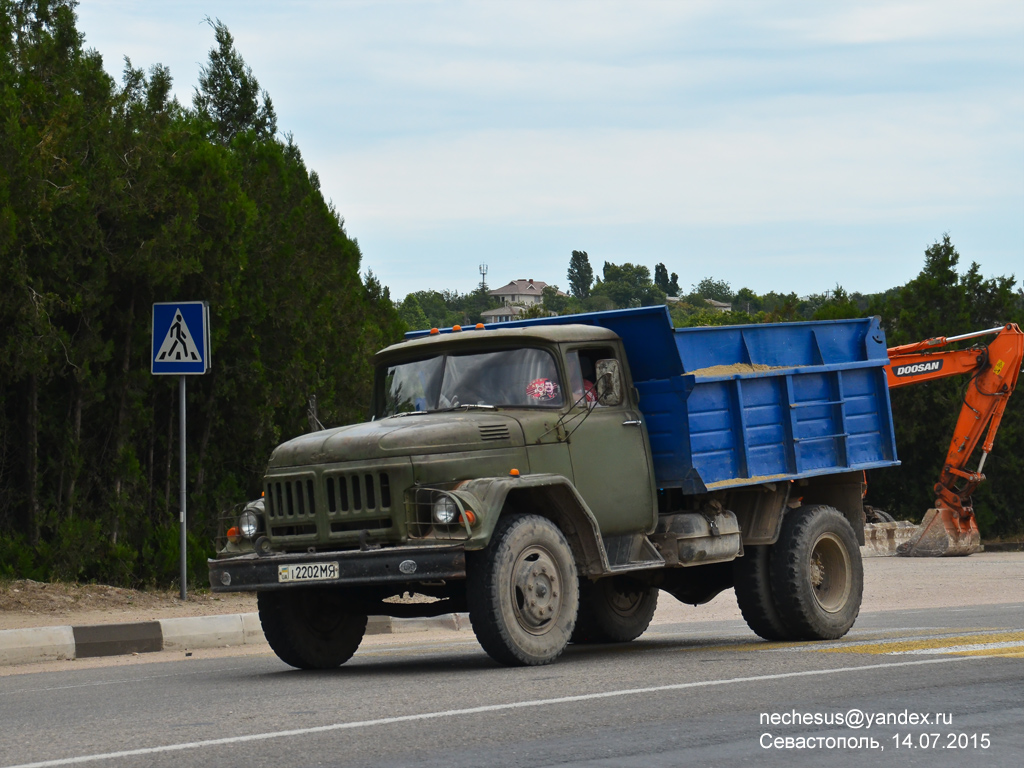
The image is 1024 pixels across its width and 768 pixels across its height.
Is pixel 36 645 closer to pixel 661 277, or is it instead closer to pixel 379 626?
pixel 379 626

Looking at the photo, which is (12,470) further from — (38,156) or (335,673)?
(335,673)

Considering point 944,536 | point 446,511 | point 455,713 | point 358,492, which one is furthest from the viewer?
point 944,536

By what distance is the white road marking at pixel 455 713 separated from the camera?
19.5ft

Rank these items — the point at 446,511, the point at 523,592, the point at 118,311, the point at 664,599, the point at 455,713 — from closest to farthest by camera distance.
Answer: the point at 455,713
the point at 446,511
the point at 523,592
the point at 118,311
the point at 664,599

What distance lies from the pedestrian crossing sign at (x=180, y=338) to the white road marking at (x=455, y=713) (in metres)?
7.49

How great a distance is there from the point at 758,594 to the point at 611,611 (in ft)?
4.42

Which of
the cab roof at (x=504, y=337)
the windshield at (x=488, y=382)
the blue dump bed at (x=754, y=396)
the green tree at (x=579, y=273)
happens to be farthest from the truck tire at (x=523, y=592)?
the green tree at (x=579, y=273)

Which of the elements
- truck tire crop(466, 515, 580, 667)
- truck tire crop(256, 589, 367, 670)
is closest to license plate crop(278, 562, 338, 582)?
truck tire crop(256, 589, 367, 670)

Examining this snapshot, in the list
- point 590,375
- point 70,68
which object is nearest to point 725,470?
point 590,375

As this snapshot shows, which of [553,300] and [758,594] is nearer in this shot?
[758,594]

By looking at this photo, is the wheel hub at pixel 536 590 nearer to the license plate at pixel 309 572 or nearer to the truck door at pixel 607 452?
the truck door at pixel 607 452

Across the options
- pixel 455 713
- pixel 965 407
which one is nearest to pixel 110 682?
pixel 455 713

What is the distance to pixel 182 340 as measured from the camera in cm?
1388

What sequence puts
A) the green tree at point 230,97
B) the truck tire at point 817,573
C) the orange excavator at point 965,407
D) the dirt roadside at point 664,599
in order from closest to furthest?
the truck tire at point 817,573
the dirt roadside at point 664,599
the green tree at point 230,97
the orange excavator at point 965,407
